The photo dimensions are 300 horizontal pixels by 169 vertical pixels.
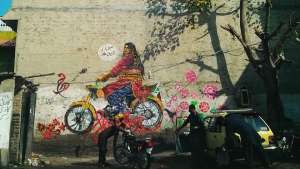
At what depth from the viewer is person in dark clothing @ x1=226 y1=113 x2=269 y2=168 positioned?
39.4 ft

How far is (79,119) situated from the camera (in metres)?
21.0

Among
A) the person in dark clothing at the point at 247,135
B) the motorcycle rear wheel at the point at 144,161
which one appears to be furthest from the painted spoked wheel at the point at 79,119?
the person in dark clothing at the point at 247,135

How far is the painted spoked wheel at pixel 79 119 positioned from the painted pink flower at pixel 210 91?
530 centimetres

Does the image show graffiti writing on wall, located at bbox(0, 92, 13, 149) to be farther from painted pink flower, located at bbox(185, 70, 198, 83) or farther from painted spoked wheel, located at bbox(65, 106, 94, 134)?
painted pink flower, located at bbox(185, 70, 198, 83)

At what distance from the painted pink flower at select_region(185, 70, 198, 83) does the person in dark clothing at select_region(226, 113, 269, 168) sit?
853 cm

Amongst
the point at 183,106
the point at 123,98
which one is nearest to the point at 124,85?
the point at 123,98

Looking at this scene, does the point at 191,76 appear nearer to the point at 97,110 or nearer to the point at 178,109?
the point at 178,109

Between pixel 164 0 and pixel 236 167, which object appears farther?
pixel 164 0

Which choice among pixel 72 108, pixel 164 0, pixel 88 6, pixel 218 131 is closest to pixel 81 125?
pixel 72 108

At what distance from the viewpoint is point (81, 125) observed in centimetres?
2098

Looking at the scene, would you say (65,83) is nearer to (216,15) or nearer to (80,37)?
(80,37)

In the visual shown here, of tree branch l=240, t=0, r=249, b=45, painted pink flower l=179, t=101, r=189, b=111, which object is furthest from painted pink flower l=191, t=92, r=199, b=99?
tree branch l=240, t=0, r=249, b=45

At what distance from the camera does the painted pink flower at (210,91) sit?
843 inches

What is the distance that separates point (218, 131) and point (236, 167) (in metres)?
1.13
